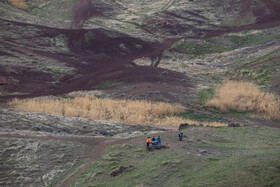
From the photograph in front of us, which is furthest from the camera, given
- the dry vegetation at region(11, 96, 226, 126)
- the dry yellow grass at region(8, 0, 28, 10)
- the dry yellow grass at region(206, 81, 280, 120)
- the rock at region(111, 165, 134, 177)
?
the dry yellow grass at region(8, 0, 28, 10)

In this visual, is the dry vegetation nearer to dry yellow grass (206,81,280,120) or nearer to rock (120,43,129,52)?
dry yellow grass (206,81,280,120)

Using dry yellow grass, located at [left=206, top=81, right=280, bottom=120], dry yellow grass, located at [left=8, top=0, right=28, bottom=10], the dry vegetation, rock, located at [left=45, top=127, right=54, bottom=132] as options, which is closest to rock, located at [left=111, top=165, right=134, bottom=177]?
rock, located at [left=45, top=127, right=54, bottom=132]


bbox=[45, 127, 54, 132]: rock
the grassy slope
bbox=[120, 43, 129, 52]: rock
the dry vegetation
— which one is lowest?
the grassy slope

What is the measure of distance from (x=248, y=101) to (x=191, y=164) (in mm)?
19311

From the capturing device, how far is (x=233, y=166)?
10992mm

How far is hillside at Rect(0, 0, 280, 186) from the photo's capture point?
1338 centimetres

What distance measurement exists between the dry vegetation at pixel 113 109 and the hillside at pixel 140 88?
0.21 metres

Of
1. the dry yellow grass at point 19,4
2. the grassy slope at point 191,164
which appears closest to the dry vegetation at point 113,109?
the grassy slope at point 191,164

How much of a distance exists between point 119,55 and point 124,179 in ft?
126

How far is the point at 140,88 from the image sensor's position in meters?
34.7

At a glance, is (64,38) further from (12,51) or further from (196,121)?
(196,121)

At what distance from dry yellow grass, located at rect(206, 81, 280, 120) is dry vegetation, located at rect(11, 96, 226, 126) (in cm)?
423

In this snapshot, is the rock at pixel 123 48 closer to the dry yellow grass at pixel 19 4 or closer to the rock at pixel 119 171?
the dry yellow grass at pixel 19 4

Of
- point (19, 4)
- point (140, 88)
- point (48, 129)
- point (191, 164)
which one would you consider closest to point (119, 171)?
point (191, 164)
